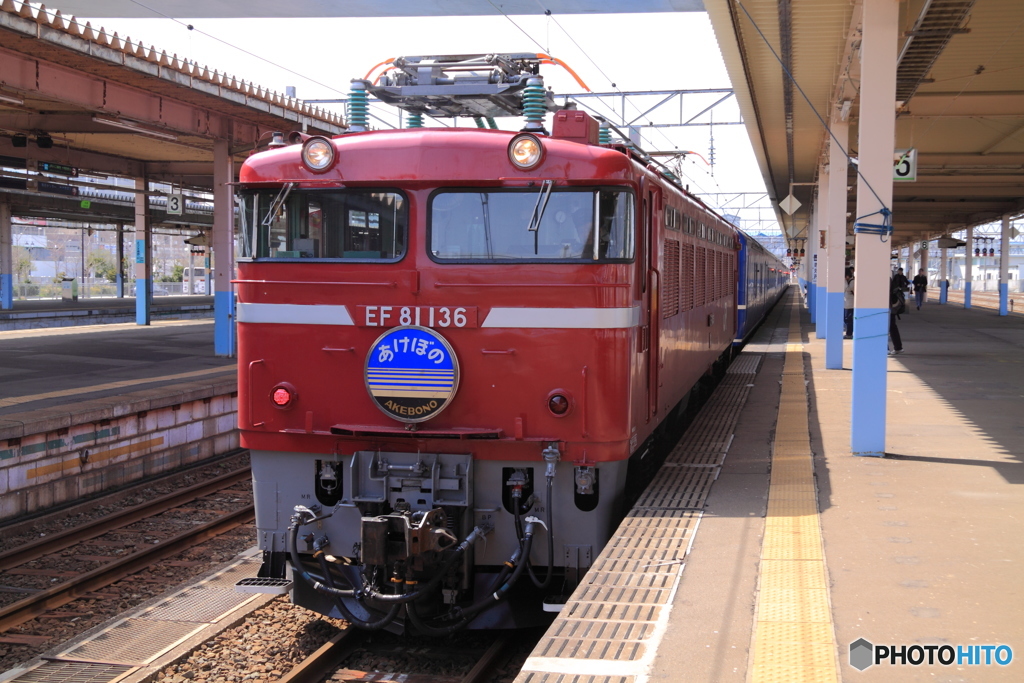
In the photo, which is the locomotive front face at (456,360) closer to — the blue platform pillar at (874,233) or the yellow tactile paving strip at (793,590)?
the yellow tactile paving strip at (793,590)

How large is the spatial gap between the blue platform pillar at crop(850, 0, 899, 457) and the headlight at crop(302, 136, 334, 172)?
5.52 metres

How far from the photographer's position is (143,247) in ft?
88.9

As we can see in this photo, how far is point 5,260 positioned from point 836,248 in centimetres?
3192

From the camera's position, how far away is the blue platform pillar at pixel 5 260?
35.6 meters

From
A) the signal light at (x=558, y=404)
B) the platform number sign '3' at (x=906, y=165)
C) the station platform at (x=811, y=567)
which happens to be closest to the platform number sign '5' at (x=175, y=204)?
the platform number sign '3' at (x=906, y=165)

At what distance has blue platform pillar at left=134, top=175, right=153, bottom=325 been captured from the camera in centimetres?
2612

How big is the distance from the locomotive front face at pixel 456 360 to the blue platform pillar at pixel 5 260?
3435cm

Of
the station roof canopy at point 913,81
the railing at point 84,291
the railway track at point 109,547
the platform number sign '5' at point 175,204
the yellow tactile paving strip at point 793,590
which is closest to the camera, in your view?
the yellow tactile paving strip at point 793,590

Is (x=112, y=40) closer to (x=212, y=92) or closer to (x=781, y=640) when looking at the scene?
(x=212, y=92)

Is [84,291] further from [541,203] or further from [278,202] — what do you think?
[541,203]

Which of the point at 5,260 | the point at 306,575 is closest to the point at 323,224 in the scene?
the point at 306,575

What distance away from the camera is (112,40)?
546 inches

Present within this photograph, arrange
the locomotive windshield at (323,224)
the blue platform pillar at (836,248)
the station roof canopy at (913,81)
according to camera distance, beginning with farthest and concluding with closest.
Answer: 1. the blue platform pillar at (836,248)
2. the station roof canopy at (913,81)
3. the locomotive windshield at (323,224)

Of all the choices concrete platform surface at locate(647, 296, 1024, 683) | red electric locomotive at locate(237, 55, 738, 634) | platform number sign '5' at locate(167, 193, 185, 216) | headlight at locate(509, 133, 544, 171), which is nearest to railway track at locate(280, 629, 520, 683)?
red electric locomotive at locate(237, 55, 738, 634)
